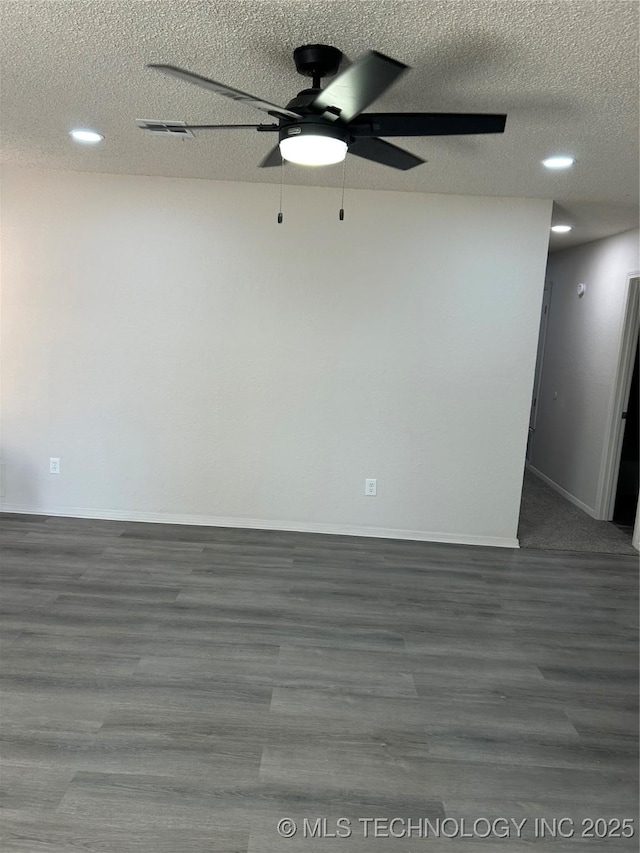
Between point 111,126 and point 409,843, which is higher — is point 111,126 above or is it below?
above

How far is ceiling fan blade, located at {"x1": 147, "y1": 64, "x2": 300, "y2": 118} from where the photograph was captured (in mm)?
1722

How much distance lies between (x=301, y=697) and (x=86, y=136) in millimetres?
2997

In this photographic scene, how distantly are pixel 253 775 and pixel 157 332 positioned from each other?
3147 millimetres

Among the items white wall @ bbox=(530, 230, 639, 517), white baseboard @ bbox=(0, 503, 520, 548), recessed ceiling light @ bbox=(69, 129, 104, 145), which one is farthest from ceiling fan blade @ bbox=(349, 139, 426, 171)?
Result: white wall @ bbox=(530, 230, 639, 517)

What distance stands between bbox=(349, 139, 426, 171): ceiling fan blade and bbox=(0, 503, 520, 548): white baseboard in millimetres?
2770

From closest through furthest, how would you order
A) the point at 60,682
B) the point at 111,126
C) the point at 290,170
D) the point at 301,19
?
1. the point at 301,19
2. the point at 60,682
3. the point at 111,126
4. the point at 290,170

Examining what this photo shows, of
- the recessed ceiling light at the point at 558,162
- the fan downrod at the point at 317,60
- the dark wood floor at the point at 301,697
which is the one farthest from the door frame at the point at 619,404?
the fan downrod at the point at 317,60

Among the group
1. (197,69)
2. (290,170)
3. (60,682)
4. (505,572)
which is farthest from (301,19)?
(505,572)

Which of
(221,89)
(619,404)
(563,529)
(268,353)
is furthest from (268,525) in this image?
(221,89)

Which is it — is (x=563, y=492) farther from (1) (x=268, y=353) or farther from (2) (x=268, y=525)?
(1) (x=268, y=353)

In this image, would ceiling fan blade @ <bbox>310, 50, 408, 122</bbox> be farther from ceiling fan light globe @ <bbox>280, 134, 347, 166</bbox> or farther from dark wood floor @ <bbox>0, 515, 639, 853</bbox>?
dark wood floor @ <bbox>0, 515, 639, 853</bbox>

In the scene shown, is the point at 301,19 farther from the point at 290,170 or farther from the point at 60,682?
the point at 60,682

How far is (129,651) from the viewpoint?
9.73 ft

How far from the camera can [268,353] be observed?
4.59 meters
